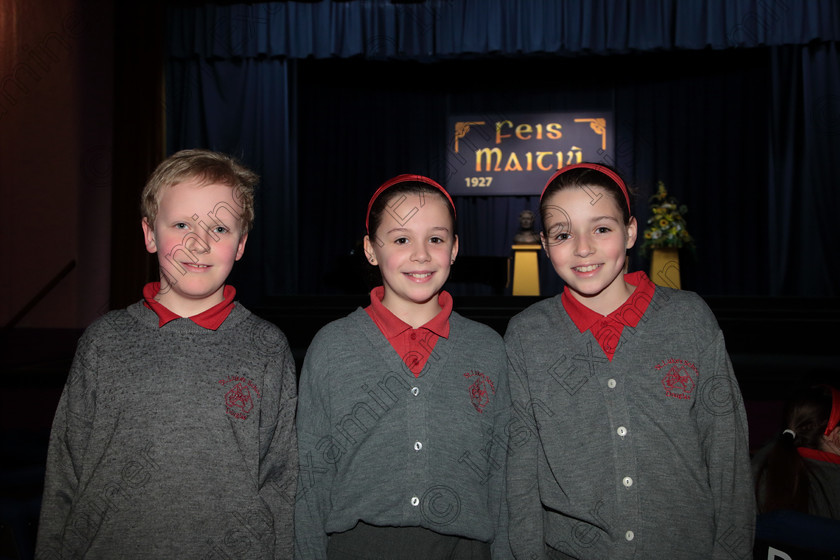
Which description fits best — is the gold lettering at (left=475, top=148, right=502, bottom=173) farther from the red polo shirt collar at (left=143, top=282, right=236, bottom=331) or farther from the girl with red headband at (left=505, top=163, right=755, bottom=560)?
the red polo shirt collar at (left=143, top=282, right=236, bottom=331)

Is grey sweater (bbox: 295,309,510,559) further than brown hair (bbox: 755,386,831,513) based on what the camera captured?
No

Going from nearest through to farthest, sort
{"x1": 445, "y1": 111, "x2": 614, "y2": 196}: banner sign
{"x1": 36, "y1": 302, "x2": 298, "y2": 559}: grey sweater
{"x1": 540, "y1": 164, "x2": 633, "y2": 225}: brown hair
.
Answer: {"x1": 36, "y1": 302, "x2": 298, "y2": 559}: grey sweater < {"x1": 540, "y1": 164, "x2": 633, "y2": 225}: brown hair < {"x1": 445, "y1": 111, "x2": 614, "y2": 196}: banner sign

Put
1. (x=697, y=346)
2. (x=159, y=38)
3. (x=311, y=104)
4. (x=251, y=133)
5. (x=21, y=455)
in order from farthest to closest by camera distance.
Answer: (x=311, y=104), (x=251, y=133), (x=159, y=38), (x=21, y=455), (x=697, y=346)

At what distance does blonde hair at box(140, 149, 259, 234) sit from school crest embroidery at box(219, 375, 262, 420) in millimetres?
358

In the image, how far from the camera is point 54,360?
4367 mm

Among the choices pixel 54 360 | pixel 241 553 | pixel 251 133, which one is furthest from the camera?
pixel 251 133

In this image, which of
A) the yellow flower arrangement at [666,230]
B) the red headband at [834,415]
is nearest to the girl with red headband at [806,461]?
the red headband at [834,415]

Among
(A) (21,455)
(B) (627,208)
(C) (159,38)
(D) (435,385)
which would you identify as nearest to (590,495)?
(D) (435,385)

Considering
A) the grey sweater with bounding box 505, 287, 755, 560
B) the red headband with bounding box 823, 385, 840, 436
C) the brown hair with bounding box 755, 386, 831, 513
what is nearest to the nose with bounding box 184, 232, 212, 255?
the grey sweater with bounding box 505, 287, 755, 560

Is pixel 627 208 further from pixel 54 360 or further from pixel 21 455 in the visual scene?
pixel 54 360

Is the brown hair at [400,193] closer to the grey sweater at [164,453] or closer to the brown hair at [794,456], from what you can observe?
the grey sweater at [164,453]

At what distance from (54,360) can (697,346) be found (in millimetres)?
4332

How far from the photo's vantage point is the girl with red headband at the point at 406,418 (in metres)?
1.37

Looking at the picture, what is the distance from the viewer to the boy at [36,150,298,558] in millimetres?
1282
